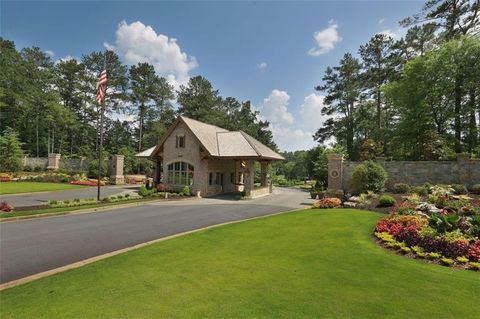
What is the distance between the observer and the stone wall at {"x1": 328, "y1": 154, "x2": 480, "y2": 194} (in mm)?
19172

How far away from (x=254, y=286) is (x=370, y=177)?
54.3 feet

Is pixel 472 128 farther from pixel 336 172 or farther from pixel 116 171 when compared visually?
pixel 116 171

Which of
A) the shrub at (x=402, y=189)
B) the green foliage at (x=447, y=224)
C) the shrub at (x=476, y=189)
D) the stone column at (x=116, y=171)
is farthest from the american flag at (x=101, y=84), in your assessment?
the shrub at (x=476, y=189)

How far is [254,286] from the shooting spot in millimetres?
5605

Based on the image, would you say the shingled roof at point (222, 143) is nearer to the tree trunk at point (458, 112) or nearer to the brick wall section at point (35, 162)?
the tree trunk at point (458, 112)

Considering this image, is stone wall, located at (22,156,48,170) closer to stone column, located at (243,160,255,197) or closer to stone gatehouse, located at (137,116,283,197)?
stone gatehouse, located at (137,116,283,197)

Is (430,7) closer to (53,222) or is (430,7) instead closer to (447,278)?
(447,278)

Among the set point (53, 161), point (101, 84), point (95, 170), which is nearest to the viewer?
point (101, 84)

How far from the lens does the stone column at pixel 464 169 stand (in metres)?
19.1

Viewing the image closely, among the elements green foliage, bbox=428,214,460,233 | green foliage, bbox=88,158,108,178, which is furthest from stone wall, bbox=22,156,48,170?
green foliage, bbox=428,214,460,233

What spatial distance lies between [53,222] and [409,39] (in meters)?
43.5

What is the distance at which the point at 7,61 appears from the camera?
50562 mm

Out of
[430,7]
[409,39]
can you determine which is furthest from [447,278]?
[409,39]

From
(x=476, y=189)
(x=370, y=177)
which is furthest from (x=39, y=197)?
(x=476, y=189)
